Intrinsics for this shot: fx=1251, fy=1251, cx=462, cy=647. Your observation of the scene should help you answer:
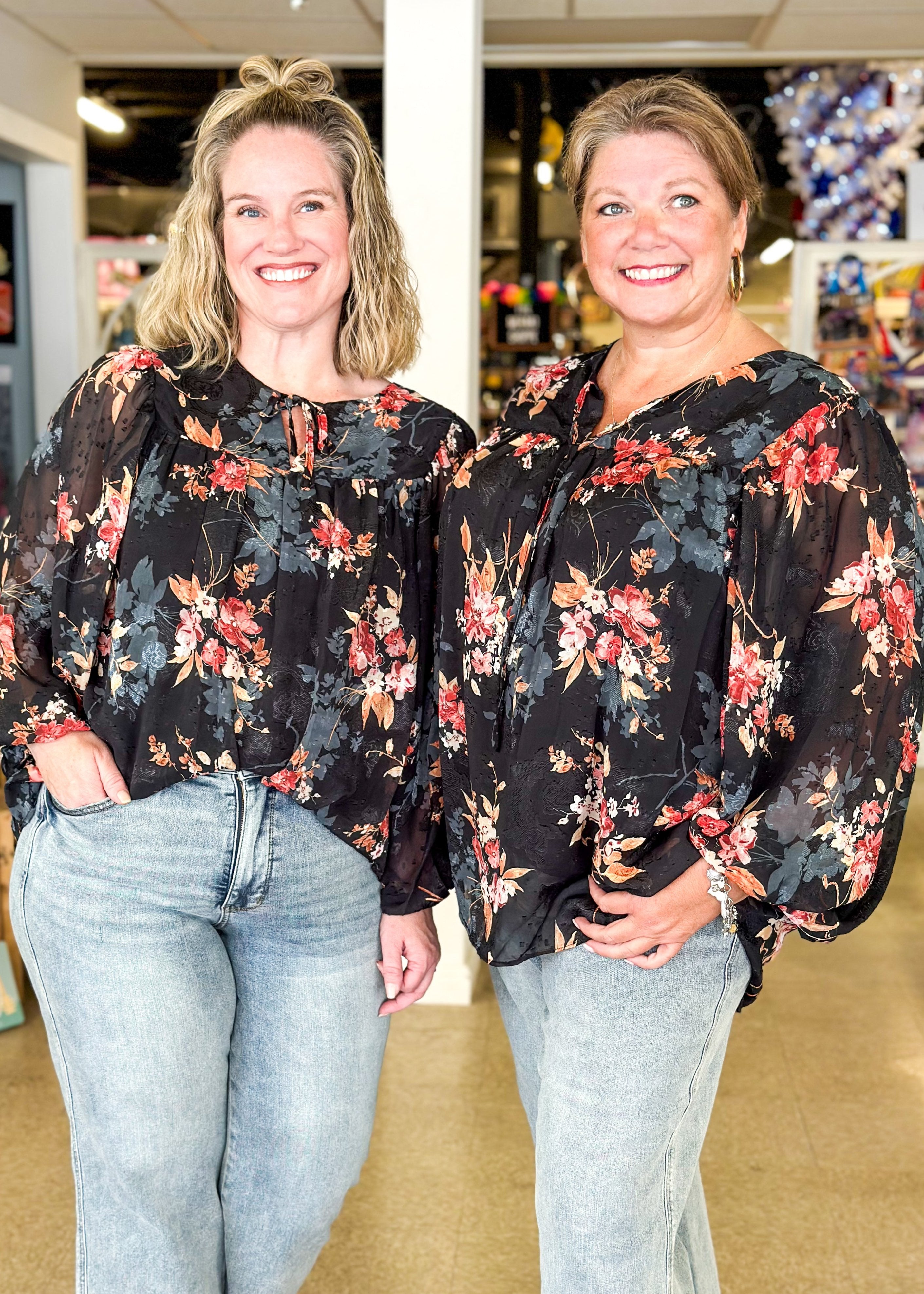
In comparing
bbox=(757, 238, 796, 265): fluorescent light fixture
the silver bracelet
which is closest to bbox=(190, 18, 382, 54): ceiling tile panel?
bbox=(757, 238, 796, 265): fluorescent light fixture

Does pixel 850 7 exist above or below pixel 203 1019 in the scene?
above

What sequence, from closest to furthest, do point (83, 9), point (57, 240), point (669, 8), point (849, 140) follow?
point (669, 8) < point (83, 9) < point (849, 140) < point (57, 240)

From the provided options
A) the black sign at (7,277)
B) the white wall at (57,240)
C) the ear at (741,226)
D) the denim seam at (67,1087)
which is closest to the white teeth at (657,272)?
the ear at (741,226)

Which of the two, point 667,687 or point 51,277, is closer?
point 667,687

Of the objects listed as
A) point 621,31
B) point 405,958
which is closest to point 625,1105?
point 405,958

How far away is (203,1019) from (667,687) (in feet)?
2.50

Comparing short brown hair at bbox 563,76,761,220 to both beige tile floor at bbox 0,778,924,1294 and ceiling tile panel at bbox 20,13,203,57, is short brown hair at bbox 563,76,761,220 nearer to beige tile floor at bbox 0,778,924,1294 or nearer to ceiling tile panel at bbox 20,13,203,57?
beige tile floor at bbox 0,778,924,1294

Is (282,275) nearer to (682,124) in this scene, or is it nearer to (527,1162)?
(682,124)

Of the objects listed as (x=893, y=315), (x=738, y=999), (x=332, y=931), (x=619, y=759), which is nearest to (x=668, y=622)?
(x=619, y=759)

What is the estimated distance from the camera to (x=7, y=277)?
6520 mm

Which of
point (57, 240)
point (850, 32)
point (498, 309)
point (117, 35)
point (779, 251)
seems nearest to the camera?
point (850, 32)

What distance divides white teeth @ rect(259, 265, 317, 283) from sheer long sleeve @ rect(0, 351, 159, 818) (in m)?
0.23

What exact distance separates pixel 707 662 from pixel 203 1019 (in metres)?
0.82


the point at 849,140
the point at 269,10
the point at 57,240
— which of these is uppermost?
the point at 269,10
